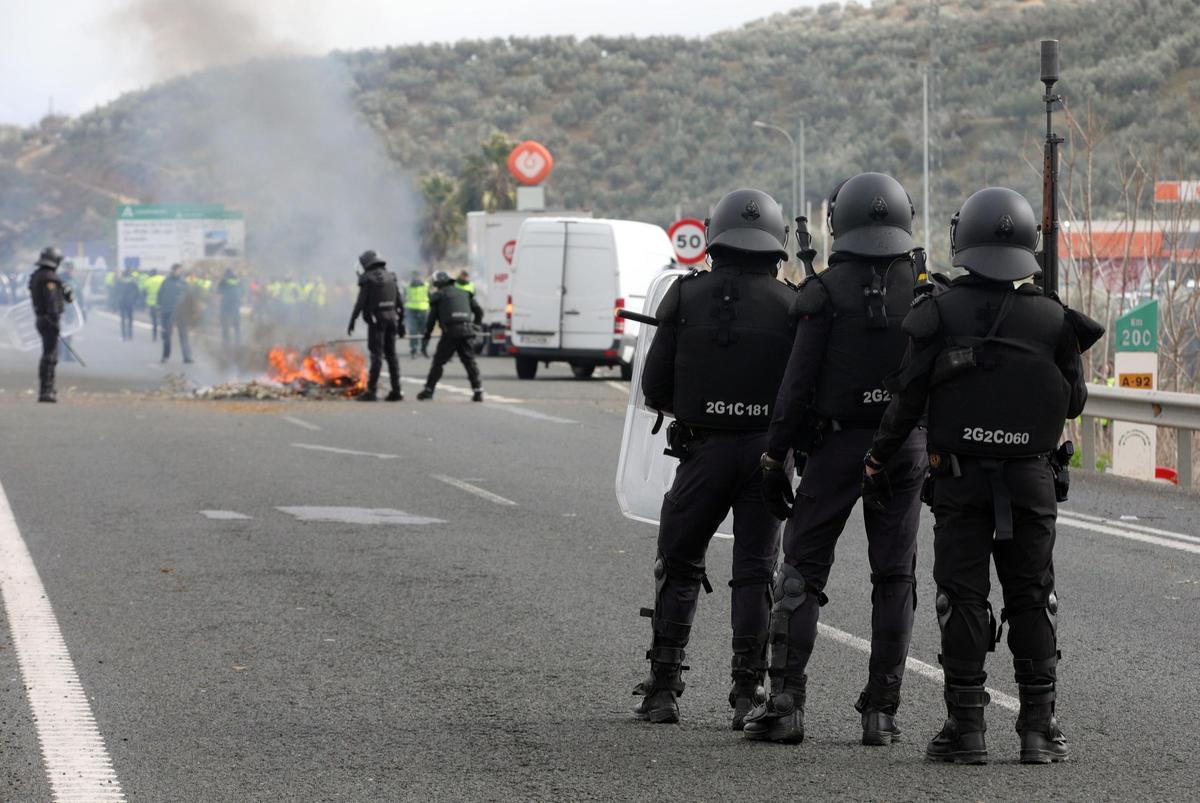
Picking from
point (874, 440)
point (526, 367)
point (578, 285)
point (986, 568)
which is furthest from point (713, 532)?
point (526, 367)

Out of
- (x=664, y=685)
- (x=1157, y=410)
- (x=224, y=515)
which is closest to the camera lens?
(x=664, y=685)

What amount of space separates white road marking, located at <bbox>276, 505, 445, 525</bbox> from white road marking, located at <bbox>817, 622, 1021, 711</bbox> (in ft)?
14.5

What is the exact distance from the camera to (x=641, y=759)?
5898 mm

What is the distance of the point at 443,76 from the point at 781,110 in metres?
26.0

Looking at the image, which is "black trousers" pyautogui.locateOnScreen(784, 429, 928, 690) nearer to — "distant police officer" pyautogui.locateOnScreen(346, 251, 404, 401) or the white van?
"distant police officer" pyautogui.locateOnScreen(346, 251, 404, 401)

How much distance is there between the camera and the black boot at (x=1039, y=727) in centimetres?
580

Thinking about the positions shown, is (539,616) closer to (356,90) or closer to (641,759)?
(641,759)

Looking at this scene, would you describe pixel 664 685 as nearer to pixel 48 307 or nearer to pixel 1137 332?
pixel 1137 332

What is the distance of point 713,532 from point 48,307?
60.5 ft

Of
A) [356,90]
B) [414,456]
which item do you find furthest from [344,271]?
[356,90]

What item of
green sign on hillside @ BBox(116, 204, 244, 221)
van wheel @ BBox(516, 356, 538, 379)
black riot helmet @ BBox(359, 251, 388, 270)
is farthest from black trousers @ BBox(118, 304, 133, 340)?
black riot helmet @ BBox(359, 251, 388, 270)

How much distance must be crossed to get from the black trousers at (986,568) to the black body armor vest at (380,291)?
18.4 metres

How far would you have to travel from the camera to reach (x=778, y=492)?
241 inches

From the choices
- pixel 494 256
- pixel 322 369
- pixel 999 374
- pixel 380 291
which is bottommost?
pixel 322 369
